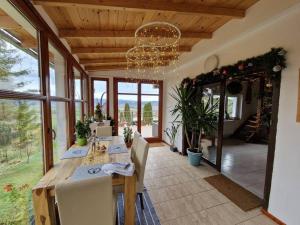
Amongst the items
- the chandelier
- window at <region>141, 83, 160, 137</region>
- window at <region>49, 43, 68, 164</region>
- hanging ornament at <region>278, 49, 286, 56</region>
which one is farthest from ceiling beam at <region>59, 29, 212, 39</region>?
window at <region>141, 83, 160, 137</region>

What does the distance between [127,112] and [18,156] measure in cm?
430

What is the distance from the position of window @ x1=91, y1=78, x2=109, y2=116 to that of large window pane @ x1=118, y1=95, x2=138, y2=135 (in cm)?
49

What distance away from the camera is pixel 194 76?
3.87 meters

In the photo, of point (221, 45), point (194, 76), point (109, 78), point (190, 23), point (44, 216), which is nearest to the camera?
point (44, 216)

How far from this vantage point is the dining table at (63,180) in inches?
52.6

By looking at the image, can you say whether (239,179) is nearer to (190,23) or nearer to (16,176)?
(190,23)

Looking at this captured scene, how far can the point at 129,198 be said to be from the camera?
163cm

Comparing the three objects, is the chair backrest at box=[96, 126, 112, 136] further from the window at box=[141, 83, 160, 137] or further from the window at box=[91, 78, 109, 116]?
the window at box=[141, 83, 160, 137]

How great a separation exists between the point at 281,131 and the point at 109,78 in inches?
188

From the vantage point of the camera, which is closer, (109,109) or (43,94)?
(43,94)

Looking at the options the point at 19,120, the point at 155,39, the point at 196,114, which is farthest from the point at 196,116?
the point at 19,120

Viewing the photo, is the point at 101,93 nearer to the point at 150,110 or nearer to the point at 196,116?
the point at 150,110

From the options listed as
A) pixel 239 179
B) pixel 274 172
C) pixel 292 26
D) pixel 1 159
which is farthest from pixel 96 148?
pixel 292 26

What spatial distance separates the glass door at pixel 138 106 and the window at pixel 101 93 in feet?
1.12
